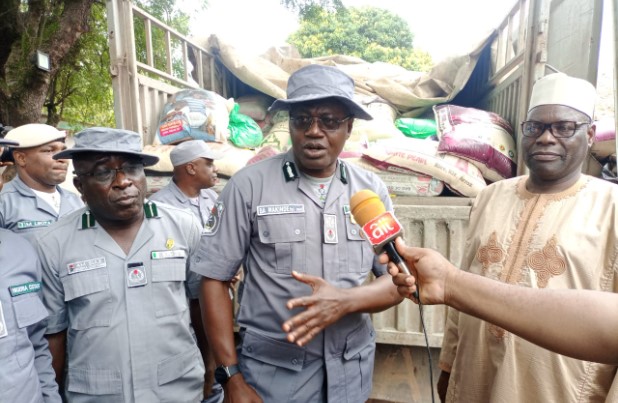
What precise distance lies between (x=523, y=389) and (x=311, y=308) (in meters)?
0.73

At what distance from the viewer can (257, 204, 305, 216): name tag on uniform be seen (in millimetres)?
1381

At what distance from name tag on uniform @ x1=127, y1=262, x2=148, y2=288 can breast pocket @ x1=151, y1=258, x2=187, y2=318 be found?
36 mm

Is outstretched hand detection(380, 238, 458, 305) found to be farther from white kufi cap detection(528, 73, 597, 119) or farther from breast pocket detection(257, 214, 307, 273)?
white kufi cap detection(528, 73, 597, 119)

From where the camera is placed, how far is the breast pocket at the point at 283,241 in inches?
54.0

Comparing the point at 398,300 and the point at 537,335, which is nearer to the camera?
the point at 537,335

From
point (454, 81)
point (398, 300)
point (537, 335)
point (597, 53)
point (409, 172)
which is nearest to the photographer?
point (537, 335)

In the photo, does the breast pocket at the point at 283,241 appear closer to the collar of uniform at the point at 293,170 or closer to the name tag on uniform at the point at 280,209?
the name tag on uniform at the point at 280,209

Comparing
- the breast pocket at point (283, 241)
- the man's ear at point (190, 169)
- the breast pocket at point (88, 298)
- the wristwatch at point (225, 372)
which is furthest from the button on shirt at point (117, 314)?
the man's ear at point (190, 169)

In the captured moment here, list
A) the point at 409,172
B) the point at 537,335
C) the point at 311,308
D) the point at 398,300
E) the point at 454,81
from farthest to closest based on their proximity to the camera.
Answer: the point at 454,81
the point at 409,172
the point at 398,300
the point at 311,308
the point at 537,335

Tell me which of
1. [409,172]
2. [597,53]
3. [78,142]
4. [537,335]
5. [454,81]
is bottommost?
[537,335]

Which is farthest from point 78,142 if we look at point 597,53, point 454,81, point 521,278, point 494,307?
point 454,81

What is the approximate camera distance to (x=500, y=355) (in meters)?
1.32

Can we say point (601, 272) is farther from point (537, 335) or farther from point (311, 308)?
point (311, 308)

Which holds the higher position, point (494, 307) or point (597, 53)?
point (597, 53)
